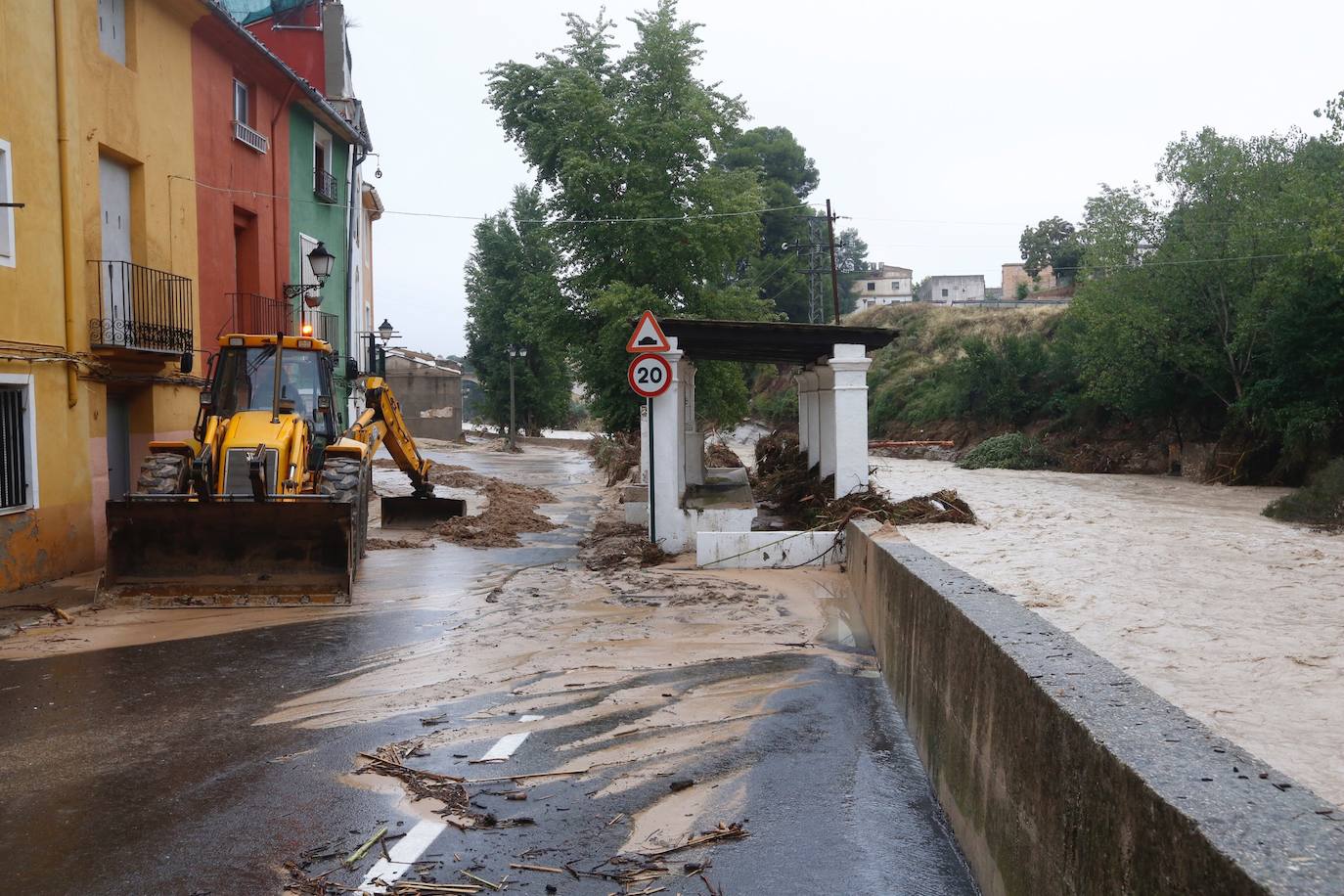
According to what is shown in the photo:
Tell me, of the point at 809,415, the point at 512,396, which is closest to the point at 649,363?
the point at 809,415

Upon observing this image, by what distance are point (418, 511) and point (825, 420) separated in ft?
24.8

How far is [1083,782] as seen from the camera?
328cm

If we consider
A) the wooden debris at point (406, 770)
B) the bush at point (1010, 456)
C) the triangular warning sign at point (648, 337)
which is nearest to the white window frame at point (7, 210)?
the triangular warning sign at point (648, 337)

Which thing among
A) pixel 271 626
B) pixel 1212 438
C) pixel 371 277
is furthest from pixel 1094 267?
pixel 271 626

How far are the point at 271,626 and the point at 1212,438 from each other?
31.4m

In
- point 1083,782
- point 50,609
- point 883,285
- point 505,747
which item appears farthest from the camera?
point 883,285

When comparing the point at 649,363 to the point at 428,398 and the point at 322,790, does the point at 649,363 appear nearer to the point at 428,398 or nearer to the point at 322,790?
the point at 322,790

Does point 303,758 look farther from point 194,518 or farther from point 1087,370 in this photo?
point 1087,370

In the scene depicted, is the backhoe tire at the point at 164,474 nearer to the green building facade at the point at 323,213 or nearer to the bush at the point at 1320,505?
the green building facade at the point at 323,213

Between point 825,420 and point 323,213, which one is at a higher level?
point 323,213

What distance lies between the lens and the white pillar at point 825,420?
17.6 meters

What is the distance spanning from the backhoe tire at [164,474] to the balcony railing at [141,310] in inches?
97.4

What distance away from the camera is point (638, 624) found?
1003 cm

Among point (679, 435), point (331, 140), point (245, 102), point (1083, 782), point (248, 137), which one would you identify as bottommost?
point (1083, 782)
